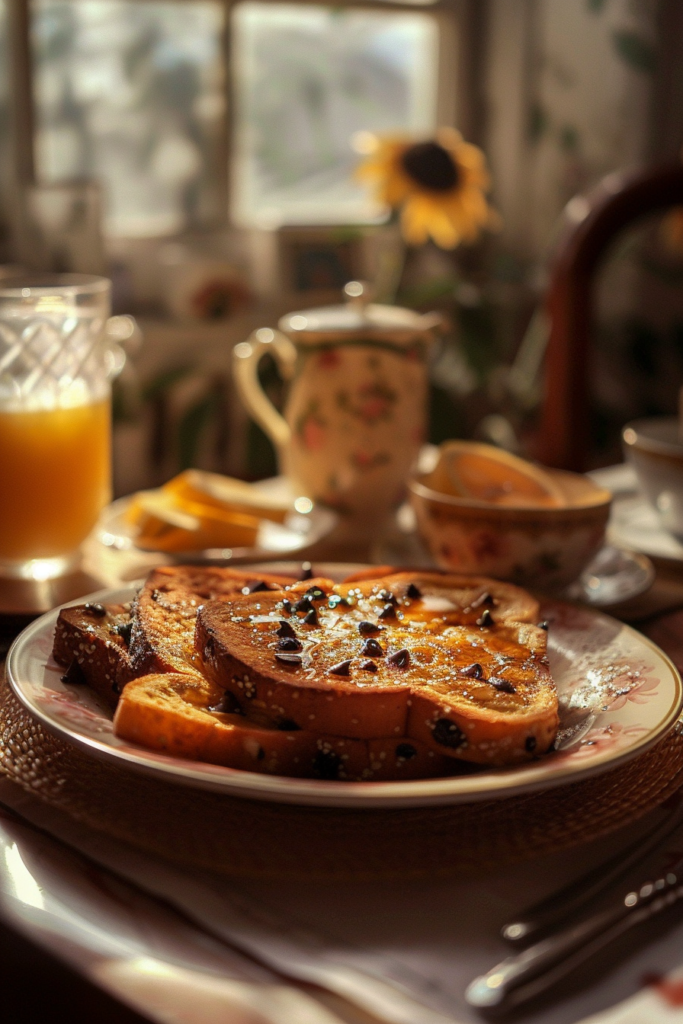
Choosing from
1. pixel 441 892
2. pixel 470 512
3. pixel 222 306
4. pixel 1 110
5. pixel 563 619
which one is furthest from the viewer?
pixel 222 306

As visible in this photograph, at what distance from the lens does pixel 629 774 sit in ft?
2.15

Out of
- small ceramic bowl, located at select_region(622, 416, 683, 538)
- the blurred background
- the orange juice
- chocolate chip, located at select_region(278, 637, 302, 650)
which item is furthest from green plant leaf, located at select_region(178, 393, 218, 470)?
chocolate chip, located at select_region(278, 637, 302, 650)

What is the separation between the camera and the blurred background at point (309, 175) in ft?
10.3

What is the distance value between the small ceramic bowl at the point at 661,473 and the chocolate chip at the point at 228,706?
0.61 m

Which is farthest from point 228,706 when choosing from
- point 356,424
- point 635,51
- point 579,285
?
point 635,51

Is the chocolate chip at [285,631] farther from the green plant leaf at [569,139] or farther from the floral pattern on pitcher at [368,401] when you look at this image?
the green plant leaf at [569,139]

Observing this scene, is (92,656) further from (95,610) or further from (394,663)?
(394,663)

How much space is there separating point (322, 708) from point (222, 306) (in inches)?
111

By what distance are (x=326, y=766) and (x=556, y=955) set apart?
0.17 metres

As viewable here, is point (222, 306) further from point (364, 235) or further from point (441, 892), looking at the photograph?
point (441, 892)

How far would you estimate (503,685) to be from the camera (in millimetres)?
657

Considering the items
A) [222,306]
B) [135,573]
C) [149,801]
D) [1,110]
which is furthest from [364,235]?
[149,801]

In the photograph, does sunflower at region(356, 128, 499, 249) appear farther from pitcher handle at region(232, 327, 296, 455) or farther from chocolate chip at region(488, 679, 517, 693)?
chocolate chip at region(488, 679, 517, 693)

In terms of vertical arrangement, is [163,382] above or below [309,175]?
below
